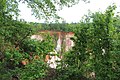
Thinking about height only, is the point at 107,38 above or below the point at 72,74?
above

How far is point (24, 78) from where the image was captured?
736 cm

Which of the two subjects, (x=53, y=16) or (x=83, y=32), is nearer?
(x=83, y=32)

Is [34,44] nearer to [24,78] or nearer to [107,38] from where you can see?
[24,78]

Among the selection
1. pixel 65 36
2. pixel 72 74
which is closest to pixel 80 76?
pixel 72 74

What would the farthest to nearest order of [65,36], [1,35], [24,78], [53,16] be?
[65,36] < [53,16] < [1,35] < [24,78]

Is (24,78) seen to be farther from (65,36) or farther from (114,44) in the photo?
(65,36)

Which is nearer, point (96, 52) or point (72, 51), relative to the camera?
point (96, 52)

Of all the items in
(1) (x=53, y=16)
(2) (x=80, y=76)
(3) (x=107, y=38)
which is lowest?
(2) (x=80, y=76)

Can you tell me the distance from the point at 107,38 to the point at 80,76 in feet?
4.15

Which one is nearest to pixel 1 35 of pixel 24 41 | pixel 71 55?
pixel 24 41

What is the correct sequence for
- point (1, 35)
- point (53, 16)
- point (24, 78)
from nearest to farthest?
1. point (24, 78)
2. point (1, 35)
3. point (53, 16)

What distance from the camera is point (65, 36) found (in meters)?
24.8

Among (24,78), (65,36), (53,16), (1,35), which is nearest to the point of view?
(24,78)

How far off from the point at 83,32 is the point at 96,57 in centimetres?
85
